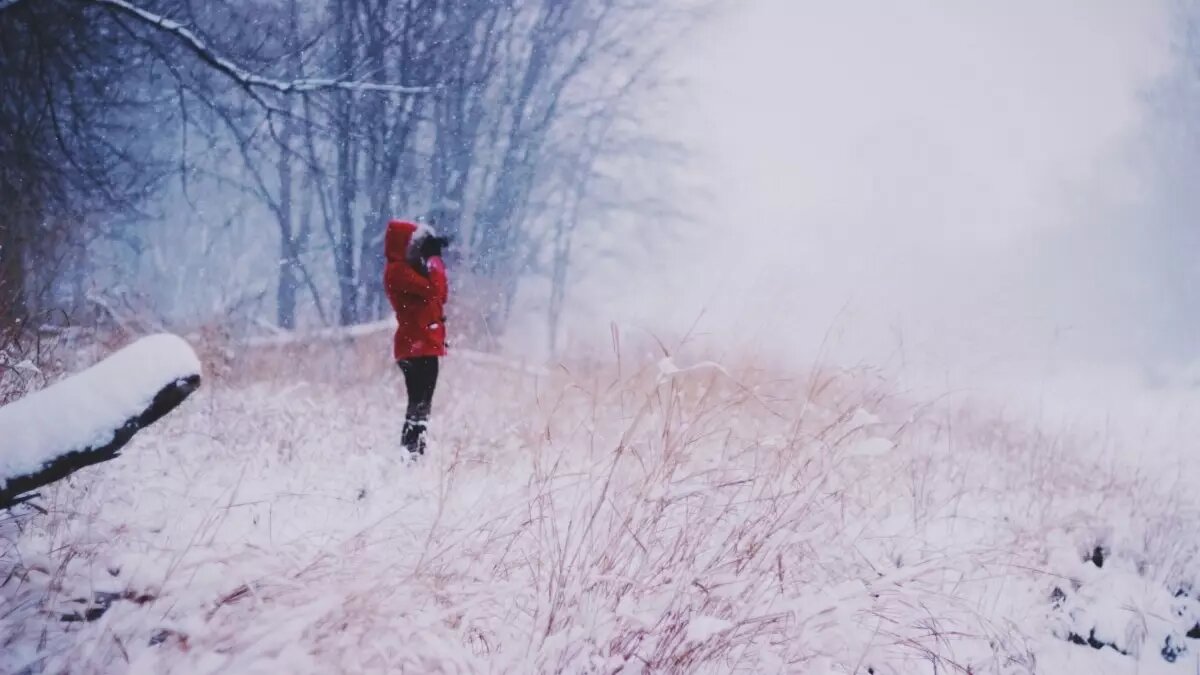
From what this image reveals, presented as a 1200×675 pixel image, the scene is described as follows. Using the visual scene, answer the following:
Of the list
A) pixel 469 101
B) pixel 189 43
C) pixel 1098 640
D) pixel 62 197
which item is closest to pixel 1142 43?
pixel 469 101

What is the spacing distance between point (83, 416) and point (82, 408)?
2 centimetres

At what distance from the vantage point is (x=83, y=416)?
1.06 meters

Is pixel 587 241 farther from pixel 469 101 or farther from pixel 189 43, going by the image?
pixel 189 43

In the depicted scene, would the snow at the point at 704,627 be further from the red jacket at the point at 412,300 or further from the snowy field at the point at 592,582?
the red jacket at the point at 412,300

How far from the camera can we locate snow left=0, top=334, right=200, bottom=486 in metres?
1.05

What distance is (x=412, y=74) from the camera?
802cm

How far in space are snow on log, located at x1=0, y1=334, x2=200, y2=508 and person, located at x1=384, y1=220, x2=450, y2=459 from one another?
278 cm

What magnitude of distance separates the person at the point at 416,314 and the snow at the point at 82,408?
2.78 m

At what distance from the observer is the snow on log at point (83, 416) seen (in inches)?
41.3

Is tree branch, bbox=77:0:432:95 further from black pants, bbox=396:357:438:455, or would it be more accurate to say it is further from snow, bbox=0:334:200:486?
snow, bbox=0:334:200:486

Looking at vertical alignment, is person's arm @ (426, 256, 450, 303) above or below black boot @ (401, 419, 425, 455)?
above

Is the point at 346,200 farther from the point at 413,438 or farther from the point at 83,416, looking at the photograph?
the point at 83,416

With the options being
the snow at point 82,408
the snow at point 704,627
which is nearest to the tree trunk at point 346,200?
the snow at point 82,408

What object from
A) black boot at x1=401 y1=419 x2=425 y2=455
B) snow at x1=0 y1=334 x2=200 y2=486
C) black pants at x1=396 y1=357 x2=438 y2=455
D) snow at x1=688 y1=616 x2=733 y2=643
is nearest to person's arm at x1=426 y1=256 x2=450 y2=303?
black pants at x1=396 y1=357 x2=438 y2=455
